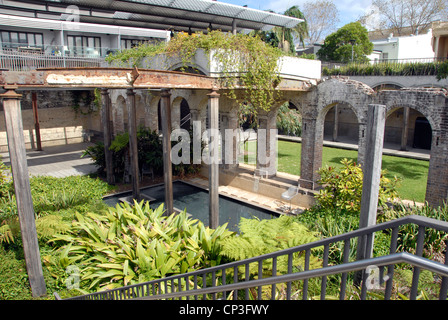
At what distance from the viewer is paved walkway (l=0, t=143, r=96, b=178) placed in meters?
15.1

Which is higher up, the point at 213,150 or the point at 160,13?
A: the point at 160,13

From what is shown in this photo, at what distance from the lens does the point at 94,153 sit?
1416 centimetres

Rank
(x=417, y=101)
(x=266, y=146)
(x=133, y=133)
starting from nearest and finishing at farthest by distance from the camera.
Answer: (x=417, y=101), (x=133, y=133), (x=266, y=146)

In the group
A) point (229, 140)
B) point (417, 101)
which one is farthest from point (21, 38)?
point (417, 101)

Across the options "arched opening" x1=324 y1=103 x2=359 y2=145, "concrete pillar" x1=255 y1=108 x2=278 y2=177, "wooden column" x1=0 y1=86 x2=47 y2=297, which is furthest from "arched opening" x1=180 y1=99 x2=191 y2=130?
"wooden column" x1=0 y1=86 x2=47 y2=297

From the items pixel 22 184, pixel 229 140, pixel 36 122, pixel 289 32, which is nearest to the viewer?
pixel 22 184

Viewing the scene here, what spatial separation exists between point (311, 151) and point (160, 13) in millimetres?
10557

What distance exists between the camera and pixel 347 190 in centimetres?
768

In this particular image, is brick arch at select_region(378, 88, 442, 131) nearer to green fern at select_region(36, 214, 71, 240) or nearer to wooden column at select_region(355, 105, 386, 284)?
wooden column at select_region(355, 105, 386, 284)

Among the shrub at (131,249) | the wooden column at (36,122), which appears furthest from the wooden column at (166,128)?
the wooden column at (36,122)

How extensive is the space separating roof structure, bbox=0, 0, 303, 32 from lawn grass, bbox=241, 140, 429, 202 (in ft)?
22.6

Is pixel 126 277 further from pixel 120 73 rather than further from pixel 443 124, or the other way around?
pixel 443 124

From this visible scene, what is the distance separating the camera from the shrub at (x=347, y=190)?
7.62 metres

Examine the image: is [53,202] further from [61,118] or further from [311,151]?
[61,118]
